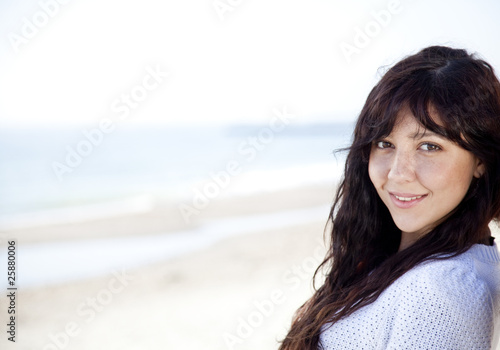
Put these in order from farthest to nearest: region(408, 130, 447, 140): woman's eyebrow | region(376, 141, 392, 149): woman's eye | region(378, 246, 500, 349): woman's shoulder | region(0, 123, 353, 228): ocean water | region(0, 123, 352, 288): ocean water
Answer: region(0, 123, 353, 228): ocean water → region(0, 123, 352, 288): ocean water → region(376, 141, 392, 149): woman's eye → region(408, 130, 447, 140): woman's eyebrow → region(378, 246, 500, 349): woman's shoulder

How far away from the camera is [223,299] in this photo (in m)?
4.96

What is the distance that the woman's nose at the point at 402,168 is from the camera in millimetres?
1319

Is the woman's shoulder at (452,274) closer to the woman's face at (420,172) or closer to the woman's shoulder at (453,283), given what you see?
the woman's shoulder at (453,283)

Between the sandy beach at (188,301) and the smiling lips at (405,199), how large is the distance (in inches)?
72.6

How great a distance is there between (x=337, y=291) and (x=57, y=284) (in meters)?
4.52

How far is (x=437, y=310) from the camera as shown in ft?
3.79

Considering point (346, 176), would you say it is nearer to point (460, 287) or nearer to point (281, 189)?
point (460, 287)

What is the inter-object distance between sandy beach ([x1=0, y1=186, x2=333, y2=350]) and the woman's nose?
6.36 ft

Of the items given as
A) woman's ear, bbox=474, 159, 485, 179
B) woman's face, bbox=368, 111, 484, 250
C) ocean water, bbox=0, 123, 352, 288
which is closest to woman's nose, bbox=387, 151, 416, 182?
woman's face, bbox=368, 111, 484, 250

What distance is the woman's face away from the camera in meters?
1.30

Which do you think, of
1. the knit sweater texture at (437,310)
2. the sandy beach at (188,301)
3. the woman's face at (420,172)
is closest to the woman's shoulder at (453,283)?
the knit sweater texture at (437,310)

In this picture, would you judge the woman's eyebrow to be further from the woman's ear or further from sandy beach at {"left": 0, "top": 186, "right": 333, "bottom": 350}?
sandy beach at {"left": 0, "top": 186, "right": 333, "bottom": 350}

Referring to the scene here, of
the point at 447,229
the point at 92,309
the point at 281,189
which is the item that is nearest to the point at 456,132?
the point at 447,229

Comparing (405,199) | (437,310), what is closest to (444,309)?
(437,310)
